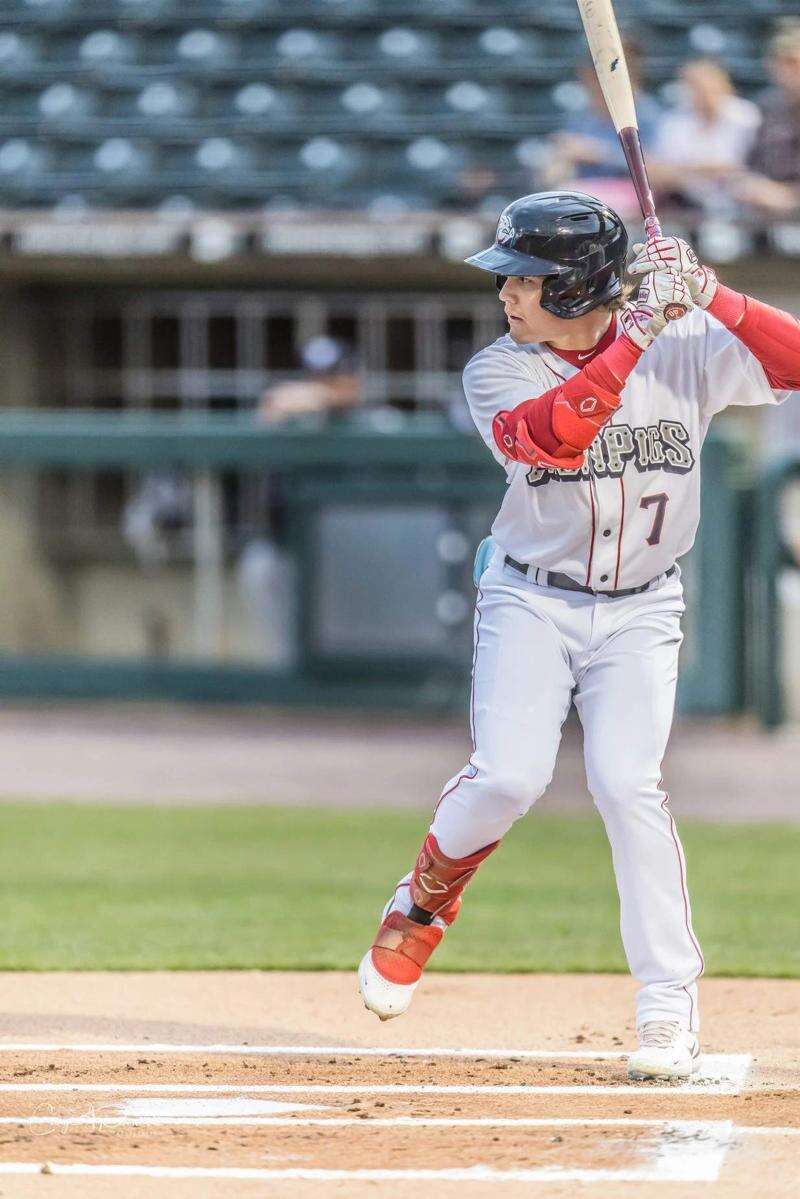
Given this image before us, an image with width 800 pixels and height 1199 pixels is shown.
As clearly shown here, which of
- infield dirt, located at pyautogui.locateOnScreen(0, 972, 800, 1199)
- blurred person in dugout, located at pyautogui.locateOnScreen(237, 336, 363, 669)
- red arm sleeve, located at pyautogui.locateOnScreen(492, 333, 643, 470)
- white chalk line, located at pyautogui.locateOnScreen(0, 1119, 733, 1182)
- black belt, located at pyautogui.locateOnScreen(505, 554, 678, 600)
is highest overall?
red arm sleeve, located at pyautogui.locateOnScreen(492, 333, 643, 470)

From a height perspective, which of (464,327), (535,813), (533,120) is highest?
(533,120)

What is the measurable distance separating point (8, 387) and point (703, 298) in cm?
980

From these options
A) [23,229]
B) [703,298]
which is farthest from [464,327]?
[703,298]

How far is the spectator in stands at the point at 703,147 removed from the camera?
12.0 metres

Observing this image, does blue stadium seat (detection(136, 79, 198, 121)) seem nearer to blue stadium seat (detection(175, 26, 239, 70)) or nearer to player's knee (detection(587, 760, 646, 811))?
blue stadium seat (detection(175, 26, 239, 70))

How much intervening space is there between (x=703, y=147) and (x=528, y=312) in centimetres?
843

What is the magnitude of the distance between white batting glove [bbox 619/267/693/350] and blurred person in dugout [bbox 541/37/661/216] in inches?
308

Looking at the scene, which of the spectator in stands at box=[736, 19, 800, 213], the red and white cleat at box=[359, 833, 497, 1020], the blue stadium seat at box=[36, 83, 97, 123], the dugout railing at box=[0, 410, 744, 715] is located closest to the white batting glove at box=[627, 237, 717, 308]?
the red and white cleat at box=[359, 833, 497, 1020]

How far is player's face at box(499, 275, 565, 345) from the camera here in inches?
162

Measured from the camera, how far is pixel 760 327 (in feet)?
13.4

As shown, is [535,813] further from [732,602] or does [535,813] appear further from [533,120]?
[533,120]

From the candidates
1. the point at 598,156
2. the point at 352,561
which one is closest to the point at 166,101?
the point at 598,156

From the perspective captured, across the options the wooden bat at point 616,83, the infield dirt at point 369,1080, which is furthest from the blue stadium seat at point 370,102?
the wooden bat at point 616,83

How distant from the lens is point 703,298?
13.2ft
